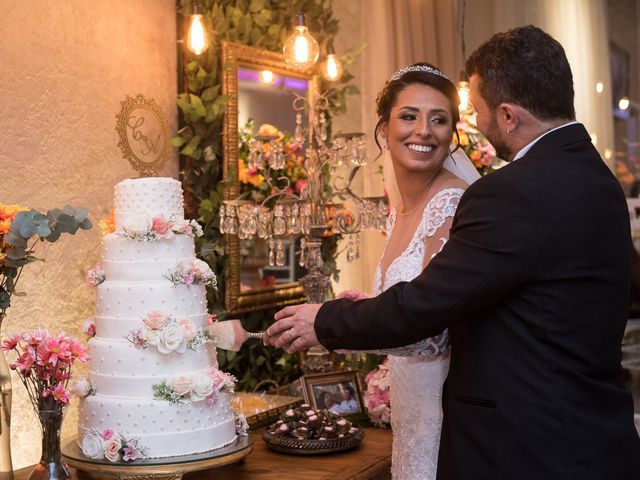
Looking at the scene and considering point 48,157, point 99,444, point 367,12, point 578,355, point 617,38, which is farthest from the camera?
point 617,38

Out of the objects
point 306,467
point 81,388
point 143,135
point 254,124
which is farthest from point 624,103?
point 81,388

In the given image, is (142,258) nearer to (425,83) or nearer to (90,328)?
(90,328)

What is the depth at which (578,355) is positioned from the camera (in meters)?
2.02

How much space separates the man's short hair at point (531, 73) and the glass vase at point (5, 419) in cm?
136

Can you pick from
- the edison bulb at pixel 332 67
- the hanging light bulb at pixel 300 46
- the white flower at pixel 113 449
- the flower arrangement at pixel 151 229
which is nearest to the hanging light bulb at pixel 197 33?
the hanging light bulb at pixel 300 46

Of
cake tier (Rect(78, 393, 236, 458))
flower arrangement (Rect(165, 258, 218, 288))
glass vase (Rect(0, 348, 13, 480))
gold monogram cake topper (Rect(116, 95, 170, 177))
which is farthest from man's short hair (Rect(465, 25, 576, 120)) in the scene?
gold monogram cake topper (Rect(116, 95, 170, 177))

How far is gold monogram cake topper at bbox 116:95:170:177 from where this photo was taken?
3340 mm

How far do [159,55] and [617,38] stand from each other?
3.36 metres

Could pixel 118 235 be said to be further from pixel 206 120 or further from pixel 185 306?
pixel 206 120

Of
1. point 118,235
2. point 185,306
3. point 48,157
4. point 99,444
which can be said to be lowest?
point 99,444

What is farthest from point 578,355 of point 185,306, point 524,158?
point 185,306

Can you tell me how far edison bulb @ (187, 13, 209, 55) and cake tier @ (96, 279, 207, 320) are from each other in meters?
1.32

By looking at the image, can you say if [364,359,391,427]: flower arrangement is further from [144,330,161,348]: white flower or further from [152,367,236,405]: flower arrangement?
[144,330,161,348]: white flower

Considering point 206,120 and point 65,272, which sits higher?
point 206,120
